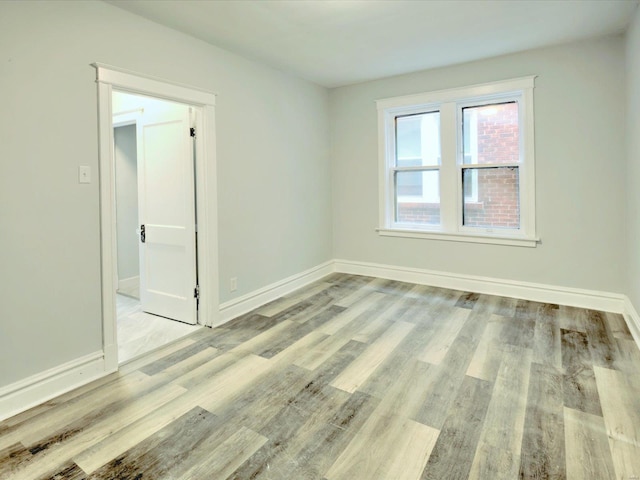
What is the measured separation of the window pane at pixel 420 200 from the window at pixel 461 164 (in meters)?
0.01

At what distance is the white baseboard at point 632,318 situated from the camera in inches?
114

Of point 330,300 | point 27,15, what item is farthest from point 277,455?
point 27,15

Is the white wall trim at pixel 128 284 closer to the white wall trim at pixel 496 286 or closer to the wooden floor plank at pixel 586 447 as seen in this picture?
the white wall trim at pixel 496 286

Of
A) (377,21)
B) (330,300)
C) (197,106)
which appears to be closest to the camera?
(377,21)

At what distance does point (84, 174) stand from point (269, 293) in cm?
222

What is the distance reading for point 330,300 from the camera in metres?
4.10

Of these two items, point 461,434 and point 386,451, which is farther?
point 461,434

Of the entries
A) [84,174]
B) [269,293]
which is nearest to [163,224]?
[84,174]

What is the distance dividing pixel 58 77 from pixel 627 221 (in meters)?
4.67

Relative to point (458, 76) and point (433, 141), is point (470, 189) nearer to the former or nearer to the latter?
point (433, 141)

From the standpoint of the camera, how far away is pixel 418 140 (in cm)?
467

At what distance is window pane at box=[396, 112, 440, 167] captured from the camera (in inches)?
179

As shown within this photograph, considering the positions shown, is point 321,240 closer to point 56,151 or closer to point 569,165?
point 569,165

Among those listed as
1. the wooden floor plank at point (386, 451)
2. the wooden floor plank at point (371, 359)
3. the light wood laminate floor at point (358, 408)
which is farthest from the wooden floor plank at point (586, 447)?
the wooden floor plank at point (371, 359)
